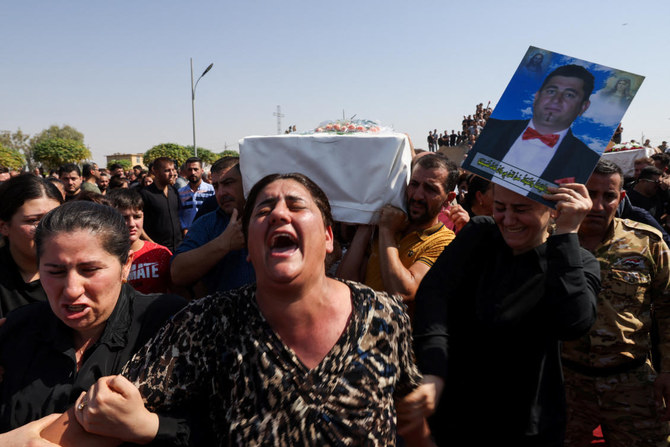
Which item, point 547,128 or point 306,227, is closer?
point 306,227

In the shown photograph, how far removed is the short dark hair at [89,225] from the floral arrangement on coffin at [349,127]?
1.53 m

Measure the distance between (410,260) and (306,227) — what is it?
1.32m

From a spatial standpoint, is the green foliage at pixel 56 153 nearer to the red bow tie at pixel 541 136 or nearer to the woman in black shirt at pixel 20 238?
the woman in black shirt at pixel 20 238

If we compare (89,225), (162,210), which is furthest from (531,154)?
(162,210)

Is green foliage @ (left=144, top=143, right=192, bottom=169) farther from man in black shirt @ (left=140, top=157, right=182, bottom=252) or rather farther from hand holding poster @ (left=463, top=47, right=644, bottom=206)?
hand holding poster @ (left=463, top=47, right=644, bottom=206)

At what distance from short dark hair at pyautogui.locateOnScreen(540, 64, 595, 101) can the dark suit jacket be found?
0.19 meters

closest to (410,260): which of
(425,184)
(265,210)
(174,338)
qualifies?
(425,184)

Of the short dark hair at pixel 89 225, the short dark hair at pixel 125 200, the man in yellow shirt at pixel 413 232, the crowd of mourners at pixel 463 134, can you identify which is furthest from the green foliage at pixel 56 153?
the short dark hair at pixel 89 225

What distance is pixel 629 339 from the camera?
2646 mm

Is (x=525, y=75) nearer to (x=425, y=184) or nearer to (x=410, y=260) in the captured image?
(x=425, y=184)

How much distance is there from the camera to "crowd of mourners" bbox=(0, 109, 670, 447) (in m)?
1.45

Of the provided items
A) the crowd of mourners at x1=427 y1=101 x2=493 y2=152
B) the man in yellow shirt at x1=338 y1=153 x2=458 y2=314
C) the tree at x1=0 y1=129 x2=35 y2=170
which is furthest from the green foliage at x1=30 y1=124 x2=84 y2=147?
the man in yellow shirt at x1=338 y1=153 x2=458 y2=314

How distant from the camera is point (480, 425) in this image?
202 centimetres

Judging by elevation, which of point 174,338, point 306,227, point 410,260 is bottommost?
point 410,260
